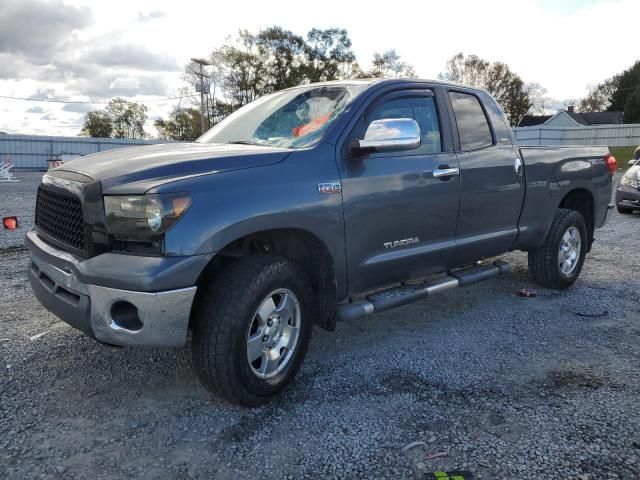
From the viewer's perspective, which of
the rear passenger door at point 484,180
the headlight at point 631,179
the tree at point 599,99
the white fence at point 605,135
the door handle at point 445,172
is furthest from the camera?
the tree at point 599,99

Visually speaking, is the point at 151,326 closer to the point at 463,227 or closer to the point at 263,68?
the point at 463,227

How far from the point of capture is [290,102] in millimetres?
3990

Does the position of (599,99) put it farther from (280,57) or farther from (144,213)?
(144,213)

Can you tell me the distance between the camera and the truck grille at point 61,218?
9.62 feet

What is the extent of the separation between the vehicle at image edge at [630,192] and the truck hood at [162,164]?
10.2 metres

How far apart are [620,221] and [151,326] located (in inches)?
409

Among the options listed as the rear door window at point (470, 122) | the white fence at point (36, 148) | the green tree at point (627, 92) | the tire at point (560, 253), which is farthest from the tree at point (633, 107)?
the rear door window at point (470, 122)

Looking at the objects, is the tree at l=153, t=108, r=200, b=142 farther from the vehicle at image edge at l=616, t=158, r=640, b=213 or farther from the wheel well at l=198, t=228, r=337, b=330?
the wheel well at l=198, t=228, r=337, b=330

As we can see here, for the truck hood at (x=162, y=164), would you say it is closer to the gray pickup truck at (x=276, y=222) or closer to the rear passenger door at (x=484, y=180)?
the gray pickup truck at (x=276, y=222)

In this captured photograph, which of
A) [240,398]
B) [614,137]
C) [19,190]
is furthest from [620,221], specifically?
[614,137]

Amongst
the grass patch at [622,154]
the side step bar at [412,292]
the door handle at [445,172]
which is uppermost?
the grass patch at [622,154]

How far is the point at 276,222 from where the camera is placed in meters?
3.02

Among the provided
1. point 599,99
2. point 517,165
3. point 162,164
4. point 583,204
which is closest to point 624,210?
point 583,204

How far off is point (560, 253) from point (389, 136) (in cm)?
304
